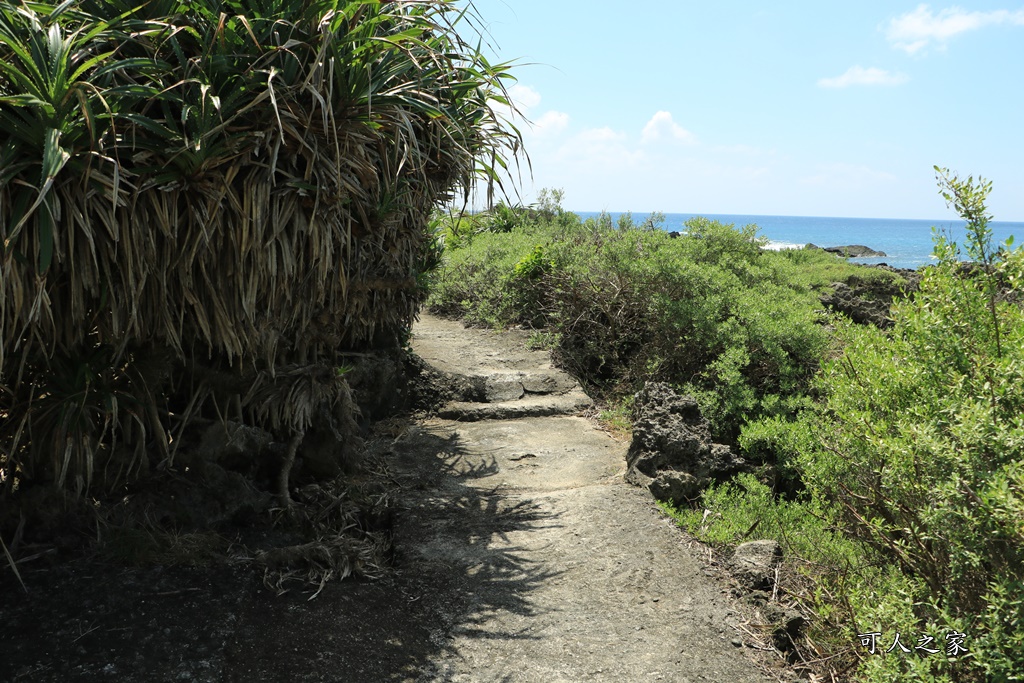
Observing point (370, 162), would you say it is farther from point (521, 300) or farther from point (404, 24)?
point (521, 300)

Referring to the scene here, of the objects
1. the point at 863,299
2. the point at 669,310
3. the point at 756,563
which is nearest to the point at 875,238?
the point at 863,299

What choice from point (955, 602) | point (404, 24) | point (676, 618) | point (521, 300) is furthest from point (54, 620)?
A: point (521, 300)

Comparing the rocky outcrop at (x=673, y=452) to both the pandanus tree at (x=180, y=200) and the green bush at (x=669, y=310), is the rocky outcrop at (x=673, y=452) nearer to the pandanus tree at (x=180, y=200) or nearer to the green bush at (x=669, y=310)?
the green bush at (x=669, y=310)

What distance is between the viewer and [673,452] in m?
5.24

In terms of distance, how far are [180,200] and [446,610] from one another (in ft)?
7.24

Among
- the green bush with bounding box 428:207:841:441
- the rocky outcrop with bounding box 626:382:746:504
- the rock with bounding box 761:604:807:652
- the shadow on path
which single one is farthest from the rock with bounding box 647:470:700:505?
the green bush with bounding box 428:207:841:441

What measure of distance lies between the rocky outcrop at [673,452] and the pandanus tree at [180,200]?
2.18 m

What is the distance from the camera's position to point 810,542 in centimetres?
465

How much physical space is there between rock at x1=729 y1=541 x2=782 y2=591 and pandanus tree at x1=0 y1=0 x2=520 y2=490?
8.01 feet

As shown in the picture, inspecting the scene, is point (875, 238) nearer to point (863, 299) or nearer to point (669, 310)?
point (863, 299)

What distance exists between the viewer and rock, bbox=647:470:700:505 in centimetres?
500

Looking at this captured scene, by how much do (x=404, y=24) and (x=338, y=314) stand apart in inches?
61.7

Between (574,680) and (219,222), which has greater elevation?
(219,222)

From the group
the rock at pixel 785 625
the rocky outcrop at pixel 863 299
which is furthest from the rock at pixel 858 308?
the rock at pixel 785 625
